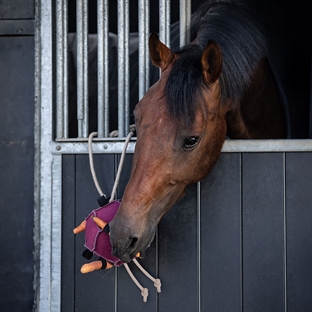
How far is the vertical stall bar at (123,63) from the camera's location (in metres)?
1.83

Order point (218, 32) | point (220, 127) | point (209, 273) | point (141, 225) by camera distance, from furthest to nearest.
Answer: point (209, 273) < point (218, 32) < point (220, 127) < point (141, 225)

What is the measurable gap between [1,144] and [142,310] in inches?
35.8

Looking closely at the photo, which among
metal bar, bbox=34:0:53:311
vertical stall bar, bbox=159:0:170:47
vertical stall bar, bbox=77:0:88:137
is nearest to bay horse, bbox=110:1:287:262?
vertical stall bar, bbox=159:0:170:47

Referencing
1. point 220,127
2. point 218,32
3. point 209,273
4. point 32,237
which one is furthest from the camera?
point 32,237

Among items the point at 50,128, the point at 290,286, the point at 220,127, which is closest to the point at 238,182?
the point at 220,127

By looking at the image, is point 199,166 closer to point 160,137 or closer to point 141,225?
point 160,137

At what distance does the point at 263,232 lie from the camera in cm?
176

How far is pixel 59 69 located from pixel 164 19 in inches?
18.8

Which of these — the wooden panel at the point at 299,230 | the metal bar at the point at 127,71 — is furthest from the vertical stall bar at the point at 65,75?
the wooden panel at the point at 299,230

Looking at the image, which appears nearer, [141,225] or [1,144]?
[141,225]

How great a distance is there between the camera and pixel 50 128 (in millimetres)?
1839

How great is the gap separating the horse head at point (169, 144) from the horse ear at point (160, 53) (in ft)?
0.08

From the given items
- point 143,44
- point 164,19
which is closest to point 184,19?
point 164,19

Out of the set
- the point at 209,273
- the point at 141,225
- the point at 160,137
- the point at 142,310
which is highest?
the point at 160,137
